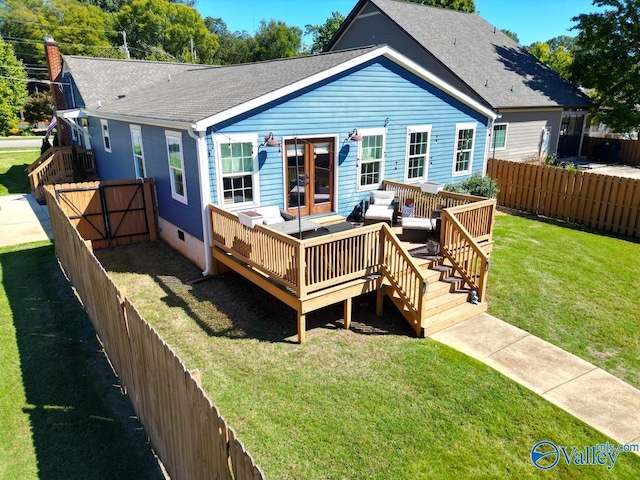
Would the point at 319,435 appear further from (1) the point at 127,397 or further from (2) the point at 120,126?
(2) the point at 120,126

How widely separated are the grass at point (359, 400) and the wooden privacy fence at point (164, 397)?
95 centimetres

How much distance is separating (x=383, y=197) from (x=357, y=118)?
207 centimetres

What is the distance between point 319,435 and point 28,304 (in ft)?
21.4

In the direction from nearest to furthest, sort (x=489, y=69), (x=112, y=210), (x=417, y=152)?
(x=112, y=210) < (x=417, y=152) < (x=489, y=69)

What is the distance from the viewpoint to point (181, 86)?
15.3 m

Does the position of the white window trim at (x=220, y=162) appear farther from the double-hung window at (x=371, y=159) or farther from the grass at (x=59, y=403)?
the grass at (x=59, y=403)

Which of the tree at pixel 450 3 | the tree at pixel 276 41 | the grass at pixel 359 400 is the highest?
the tree at pixel 276 41

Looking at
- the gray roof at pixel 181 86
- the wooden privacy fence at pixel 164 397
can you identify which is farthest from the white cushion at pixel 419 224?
the wooden privacy fence at pixel 164 397

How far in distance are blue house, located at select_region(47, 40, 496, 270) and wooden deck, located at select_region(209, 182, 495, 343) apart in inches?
47.5

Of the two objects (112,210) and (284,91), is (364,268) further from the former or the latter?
(112,210)

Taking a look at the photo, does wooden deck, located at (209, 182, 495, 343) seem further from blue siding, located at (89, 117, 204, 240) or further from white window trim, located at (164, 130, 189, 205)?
white window trim, located at (164, 130, 189, 205)

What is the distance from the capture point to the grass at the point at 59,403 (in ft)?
15.5

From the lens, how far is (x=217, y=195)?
9398mm

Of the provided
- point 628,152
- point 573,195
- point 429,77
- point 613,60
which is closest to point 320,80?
point 429,77
